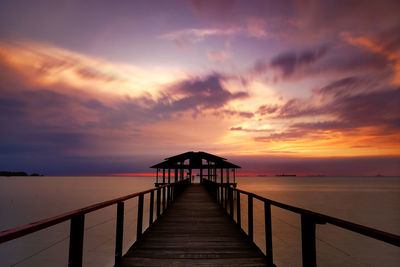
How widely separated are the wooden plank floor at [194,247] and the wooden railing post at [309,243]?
1.11m

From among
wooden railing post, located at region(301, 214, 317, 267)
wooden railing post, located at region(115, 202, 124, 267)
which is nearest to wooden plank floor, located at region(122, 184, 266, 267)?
wooden railing post, located at region(115, 202, 124, 267)

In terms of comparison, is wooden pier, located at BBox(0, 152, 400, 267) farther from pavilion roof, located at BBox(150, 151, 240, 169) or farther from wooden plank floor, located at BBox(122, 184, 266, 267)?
pavilion roof, located at BBox(150, 151, 240, 169)

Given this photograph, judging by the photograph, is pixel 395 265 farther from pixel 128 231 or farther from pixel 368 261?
pixel 128 231

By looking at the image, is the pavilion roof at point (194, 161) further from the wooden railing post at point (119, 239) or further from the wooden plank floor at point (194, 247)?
the wooden railing post at point (119, 239)

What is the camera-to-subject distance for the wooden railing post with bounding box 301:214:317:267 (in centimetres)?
237

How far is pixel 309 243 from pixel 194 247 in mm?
2309

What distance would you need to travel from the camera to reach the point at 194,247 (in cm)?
412

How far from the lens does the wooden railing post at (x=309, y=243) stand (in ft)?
7.77

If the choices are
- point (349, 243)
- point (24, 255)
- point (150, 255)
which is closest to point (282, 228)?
point (349, 243)

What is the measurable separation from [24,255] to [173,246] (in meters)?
9.41

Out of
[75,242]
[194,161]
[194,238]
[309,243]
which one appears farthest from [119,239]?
[194,161]

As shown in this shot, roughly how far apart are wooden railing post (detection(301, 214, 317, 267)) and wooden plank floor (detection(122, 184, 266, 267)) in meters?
1.11

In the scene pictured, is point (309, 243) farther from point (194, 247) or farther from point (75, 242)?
point (75, 242)

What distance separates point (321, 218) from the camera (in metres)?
2.26
